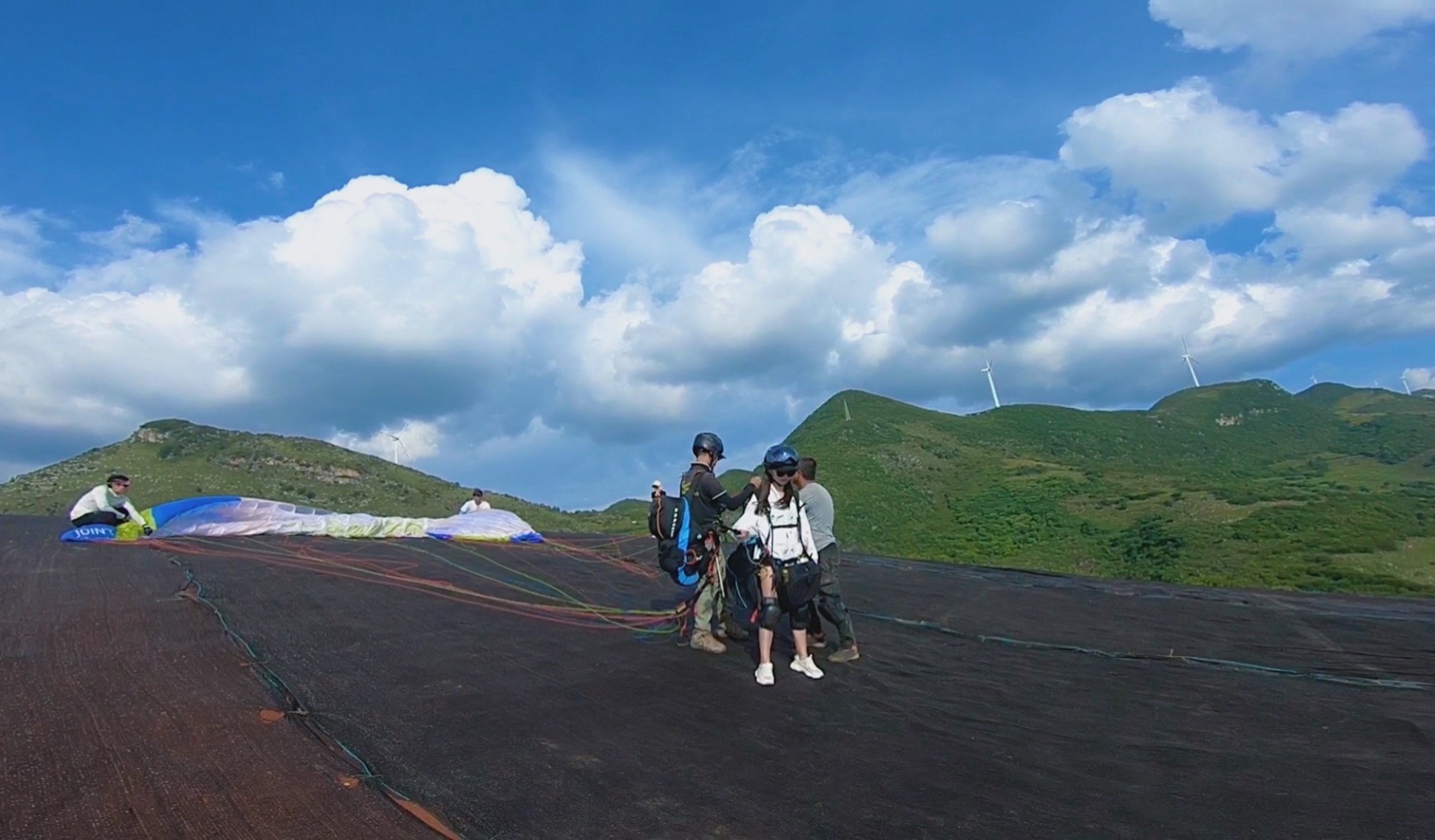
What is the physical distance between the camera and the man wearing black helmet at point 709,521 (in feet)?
23.9

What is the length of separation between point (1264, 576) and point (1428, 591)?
3728 mm

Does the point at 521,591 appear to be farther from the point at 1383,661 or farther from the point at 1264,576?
the point at 1264,576

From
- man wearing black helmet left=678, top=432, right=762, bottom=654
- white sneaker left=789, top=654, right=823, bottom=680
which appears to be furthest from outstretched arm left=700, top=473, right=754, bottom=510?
white sneaker left=789, top=654, right=823, bottom=680

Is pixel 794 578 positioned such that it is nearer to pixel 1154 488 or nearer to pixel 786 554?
pixel 786 554

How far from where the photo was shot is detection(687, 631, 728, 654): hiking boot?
7.01 meters

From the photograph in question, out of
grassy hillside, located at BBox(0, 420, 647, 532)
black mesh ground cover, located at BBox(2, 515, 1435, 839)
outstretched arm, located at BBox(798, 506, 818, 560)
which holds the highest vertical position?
grassy hillside, located at BBox(0, 420, 647, 532)

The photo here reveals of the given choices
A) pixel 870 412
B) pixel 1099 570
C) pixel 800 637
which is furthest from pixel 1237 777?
pixel 870 412

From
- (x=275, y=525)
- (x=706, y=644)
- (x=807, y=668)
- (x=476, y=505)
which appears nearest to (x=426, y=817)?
(x=807, y=668)

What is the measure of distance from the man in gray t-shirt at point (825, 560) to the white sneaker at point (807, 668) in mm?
554

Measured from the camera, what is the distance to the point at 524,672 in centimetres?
601

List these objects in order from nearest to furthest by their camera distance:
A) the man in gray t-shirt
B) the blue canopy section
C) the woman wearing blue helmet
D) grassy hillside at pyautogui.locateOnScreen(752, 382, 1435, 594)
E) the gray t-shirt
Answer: the woman wearing blue helmet → the man in gray t-shirt → the gray t-shirt → the blue canopy section → grassy hillside at pyautogui.locateOnScreen(752, 382, 1435, 594)

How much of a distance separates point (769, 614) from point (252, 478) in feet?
145

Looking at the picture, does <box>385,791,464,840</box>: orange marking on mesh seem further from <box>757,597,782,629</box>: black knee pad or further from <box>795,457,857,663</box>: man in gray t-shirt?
<box>795,457,857,663</box>: man in gray t-shirt

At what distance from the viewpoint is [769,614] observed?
638cm
